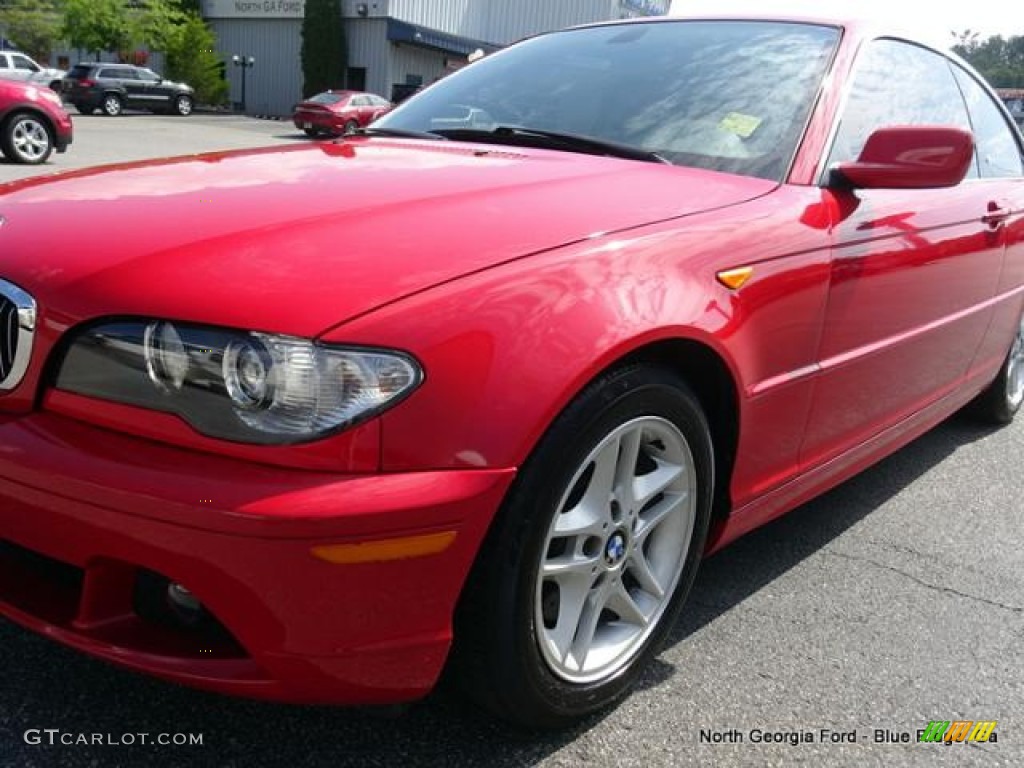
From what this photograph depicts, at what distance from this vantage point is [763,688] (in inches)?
85.1

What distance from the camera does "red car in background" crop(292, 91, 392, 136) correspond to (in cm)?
2641

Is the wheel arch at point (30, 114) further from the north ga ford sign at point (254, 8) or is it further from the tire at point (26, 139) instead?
the north ga ford sign at point (254, 8)

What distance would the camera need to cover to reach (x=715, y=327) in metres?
1.96

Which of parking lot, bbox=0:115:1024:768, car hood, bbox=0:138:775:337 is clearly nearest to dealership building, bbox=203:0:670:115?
parking lot, bbox=0:115:1024:768

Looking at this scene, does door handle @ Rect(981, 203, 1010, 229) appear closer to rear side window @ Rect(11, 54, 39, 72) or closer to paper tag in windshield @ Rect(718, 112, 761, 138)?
paper tag in windshield @ Rect(718, 112, 761, 138)

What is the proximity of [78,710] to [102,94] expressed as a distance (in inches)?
1233

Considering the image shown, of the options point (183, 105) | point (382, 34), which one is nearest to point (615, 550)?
point (183, 105)

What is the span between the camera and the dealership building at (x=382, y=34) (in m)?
38.6

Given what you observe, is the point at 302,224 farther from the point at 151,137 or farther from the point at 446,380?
the point at 151,137

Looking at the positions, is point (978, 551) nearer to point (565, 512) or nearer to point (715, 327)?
point (715, 327)

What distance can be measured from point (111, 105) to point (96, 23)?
1341 cm

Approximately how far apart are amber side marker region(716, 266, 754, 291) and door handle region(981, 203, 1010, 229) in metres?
1.53

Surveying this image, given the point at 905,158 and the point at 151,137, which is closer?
the point at 905,158

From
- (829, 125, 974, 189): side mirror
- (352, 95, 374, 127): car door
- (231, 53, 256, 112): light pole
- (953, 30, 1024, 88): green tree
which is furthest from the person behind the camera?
(953, 30, 1024, 88): green tree
